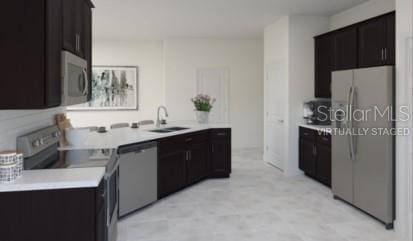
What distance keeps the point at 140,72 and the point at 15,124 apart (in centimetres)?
676

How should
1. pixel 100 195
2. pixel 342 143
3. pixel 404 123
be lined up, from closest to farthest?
pixel 100 195
pixel 404 123
pixel 342 143

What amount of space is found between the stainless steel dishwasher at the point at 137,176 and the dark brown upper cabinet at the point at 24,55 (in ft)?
6.18

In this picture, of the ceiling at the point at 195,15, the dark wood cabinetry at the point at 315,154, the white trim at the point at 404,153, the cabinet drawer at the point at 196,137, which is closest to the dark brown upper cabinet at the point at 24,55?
the white trim at the point at 404,153

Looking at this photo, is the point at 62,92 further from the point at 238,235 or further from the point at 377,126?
the point at 377,126

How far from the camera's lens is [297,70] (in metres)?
6.27

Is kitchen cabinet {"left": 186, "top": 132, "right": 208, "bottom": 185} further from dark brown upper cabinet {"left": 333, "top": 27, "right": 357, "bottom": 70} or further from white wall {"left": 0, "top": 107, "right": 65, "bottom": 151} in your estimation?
white wall {"left": 0, "top": 107, "right": 65, "bottom": 151}

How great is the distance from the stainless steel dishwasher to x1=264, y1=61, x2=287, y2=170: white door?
2.87 metres

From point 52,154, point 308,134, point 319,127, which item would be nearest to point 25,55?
point 52,154

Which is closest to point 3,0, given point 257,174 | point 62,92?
point 62,92

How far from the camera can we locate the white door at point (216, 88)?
29.2ft

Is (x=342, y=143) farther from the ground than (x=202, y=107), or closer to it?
closer to it

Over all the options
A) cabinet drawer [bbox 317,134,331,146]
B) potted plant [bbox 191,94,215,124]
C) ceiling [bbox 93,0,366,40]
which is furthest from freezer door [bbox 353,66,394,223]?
potted plant [bbox 191,94,215,124]

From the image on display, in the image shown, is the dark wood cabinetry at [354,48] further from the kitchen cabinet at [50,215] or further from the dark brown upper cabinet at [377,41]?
the kitchen cabinet at [50,215]

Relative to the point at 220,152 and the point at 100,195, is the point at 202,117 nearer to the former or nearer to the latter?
the point at 220,152
